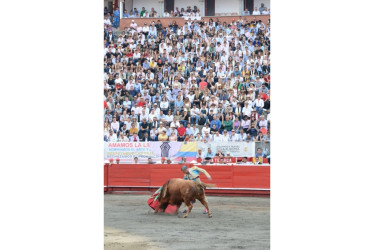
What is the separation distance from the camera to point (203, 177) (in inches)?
632

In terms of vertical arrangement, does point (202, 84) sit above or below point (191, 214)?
above

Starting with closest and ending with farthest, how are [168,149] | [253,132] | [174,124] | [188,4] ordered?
[253,132] < [168,149] < [174,124] < [188,4]

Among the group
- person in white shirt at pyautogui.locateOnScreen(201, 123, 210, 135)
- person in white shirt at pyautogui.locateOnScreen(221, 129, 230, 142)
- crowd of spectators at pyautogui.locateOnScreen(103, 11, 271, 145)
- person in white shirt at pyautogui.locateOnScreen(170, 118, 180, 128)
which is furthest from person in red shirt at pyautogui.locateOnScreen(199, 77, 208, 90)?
person in white shirt at pyautogui.locateOnScreen(221, 129, 230, 142)

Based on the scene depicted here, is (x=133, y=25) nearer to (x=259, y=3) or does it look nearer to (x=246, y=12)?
(x=246, y=12)

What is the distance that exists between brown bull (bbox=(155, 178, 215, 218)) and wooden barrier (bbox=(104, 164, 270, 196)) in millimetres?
4553

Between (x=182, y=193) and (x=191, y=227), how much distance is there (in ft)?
→ 3.79

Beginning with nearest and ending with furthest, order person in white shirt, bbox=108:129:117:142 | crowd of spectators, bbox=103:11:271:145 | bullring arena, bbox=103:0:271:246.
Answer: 1. bullring arena, bbox=103:0:271:246
2. person in white shirt, bbox=108:129:117:142
3. crowd of spectators, bbox=103:11:271:145

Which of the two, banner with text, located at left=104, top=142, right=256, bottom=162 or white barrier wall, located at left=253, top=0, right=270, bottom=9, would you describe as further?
white barrier wall, located at left=253, top=0, right=270, bottom=9

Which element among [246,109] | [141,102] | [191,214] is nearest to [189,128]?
[246,109]

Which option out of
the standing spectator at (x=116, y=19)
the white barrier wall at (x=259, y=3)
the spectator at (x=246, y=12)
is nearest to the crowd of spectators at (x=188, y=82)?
the standing spectator at (x=116, y=19)

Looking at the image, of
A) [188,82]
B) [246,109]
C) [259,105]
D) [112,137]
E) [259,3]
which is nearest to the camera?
[112,137]

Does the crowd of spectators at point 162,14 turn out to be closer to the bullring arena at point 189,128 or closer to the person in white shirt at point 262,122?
the bullring arena at point 189,128

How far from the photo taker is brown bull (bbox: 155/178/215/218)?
10781 millimetres

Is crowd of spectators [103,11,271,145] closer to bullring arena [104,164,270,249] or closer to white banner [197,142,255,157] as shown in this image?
white banner [197,142,255,157]
